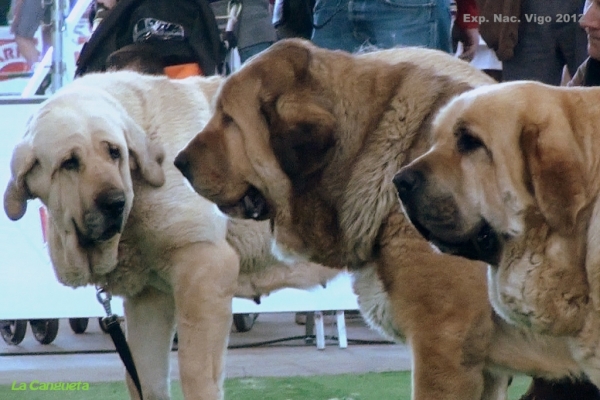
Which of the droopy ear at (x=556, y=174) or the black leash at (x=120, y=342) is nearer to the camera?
the droopy ear at (x=556, y=174)

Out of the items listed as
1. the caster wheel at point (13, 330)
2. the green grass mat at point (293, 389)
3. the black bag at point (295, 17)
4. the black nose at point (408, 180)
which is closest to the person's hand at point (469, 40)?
the black bag at point (295, 17)

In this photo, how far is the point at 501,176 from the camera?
2514 millimetres

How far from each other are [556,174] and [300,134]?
0.81m

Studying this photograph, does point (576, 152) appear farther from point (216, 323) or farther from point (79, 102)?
point (79, 102)

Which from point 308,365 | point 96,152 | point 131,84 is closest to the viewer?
point 96,152

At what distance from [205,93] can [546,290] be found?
75.3 inches

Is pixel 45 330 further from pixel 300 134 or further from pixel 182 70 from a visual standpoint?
pixel 300 134

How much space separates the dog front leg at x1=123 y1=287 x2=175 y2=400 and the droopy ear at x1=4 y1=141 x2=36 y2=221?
577 millimetres

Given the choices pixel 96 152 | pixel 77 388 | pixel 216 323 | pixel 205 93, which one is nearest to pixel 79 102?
pixel 96 152

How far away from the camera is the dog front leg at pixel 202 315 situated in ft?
12.1

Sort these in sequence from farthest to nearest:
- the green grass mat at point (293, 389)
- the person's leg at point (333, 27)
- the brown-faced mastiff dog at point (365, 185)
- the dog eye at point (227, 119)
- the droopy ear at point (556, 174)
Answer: the green grass mat at point (293, 389) → the person's leg at point (333, 27) → the dog eye at point (227, 119) → the brown-faced mastiff dog at point (365, 185) → the droopy ear at point (556, 174)

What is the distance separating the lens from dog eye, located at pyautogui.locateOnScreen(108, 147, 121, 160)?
3670 mm

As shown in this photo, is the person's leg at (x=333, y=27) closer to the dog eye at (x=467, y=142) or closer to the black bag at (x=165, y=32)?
the black bag at (x=165, y=32)

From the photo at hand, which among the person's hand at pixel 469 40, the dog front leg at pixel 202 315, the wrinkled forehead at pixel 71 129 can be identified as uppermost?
the wrinkled forehead at pixel 71 129
